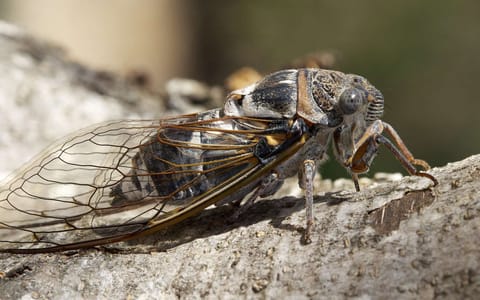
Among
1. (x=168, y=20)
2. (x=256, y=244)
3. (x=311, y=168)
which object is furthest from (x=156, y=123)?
(x=168, y=20)

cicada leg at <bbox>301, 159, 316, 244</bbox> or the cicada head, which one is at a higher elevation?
the cicada head

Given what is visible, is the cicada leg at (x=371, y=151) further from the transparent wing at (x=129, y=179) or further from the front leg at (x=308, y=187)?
the transparent wing at (x=129, y=179)

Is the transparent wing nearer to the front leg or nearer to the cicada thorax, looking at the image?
the cicada thorax

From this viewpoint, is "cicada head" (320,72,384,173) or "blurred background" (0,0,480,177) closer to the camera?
"cicada head" (320,72,384,173)

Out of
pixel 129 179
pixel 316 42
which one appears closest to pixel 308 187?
pixel 129 179

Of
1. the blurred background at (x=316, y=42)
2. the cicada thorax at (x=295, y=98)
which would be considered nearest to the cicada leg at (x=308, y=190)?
the cicada thorax at (x=295, y=98)

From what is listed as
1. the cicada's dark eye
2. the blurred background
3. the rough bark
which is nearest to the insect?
the cicada's dark eye

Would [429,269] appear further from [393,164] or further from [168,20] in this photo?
[168,20]
